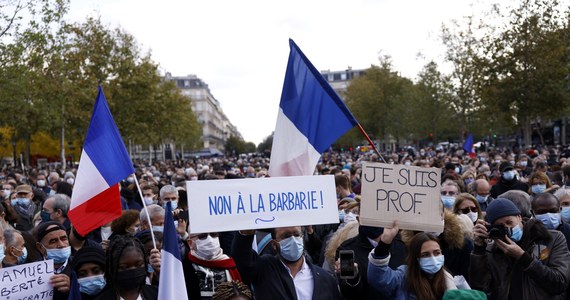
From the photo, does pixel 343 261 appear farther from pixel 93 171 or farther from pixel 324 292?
pixel 93 171

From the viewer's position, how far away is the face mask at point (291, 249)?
496cm

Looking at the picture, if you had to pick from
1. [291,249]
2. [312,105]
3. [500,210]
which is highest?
[312,105]

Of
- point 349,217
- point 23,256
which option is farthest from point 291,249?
point 349,217

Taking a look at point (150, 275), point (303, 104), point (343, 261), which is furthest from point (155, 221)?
point (343, 261)

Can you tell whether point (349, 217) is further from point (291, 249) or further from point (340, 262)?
point (340, 262)

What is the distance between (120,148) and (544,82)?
26.8 metres

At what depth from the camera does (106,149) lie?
661 cm

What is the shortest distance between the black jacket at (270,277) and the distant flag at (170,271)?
388mm

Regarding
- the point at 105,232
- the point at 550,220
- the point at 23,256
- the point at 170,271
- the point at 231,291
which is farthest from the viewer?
the point at 105,232

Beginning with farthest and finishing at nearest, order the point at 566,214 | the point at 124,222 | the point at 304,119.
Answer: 1. the point at 566,214
2. the point at 124,222
3. the point at 304,119

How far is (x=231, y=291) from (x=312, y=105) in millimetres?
2311

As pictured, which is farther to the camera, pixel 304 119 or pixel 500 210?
pixel 304 119

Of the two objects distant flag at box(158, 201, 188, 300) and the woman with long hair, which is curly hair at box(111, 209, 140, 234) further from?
the woman with long hair

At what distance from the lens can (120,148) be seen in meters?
6.62
